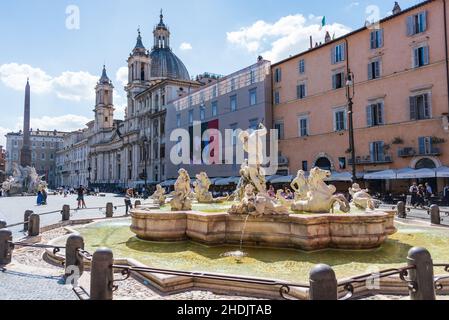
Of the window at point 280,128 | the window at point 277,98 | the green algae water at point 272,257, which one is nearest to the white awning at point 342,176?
the window at point 280,128

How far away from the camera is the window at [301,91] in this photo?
121 feet

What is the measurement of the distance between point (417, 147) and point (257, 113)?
17293 mm

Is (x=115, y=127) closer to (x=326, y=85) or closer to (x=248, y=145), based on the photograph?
(x=326, y=85)

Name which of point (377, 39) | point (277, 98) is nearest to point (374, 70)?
point (377, 39)

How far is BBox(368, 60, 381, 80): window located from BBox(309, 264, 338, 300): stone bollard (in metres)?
29.3

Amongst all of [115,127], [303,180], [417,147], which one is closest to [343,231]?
[303,180]

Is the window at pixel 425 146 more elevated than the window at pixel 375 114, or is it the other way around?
the window at pixel 375 114

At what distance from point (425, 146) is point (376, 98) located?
5.89 m

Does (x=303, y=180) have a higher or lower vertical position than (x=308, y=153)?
lower

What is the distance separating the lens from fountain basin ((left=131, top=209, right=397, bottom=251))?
831cm

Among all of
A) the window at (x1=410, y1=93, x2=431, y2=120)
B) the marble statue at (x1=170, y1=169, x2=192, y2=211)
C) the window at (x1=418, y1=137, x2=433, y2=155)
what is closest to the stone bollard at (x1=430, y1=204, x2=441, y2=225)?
the marble statue at (x1=170, y1=169, x2=192, y2=211)

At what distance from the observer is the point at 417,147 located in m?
27.1

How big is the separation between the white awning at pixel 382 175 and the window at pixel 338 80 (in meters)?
9.15

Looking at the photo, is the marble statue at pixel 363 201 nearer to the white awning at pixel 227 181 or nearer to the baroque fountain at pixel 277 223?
the baroque fountain at pixel 277 223
